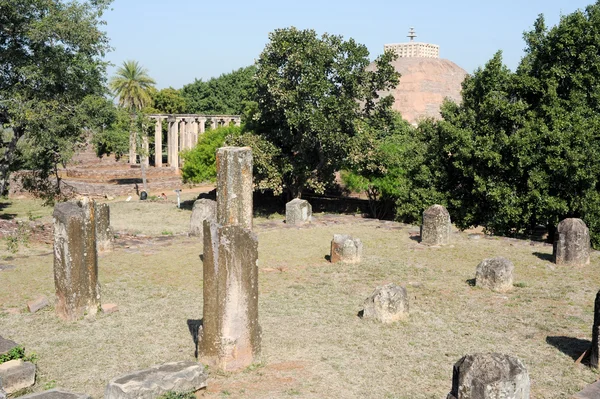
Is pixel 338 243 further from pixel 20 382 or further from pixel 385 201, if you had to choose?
pixel 385 201

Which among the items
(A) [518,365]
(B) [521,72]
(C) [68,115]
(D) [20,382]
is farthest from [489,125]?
(D) [20,382]

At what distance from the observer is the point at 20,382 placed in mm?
8375

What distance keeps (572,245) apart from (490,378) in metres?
10.5

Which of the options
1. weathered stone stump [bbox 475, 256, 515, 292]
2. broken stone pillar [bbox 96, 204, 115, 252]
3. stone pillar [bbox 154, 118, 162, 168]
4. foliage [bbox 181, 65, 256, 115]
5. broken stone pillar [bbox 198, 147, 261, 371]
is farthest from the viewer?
foliage [bbox 181, 65, 256, 115]

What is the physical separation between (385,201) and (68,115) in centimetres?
1659

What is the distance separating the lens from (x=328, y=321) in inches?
452

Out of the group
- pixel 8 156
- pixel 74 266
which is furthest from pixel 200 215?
pixel 74 266

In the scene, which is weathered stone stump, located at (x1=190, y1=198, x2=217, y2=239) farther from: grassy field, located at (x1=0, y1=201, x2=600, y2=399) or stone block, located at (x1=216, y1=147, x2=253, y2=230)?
stone block, located at (x1=216, y1=147, x2=253, y2=230)

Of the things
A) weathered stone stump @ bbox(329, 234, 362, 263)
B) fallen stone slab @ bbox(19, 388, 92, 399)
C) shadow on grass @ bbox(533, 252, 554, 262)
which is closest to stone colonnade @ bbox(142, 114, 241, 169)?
weathered stone stump @ bbox(329, 234, 362, 263)

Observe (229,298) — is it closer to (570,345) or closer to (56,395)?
(56,395)

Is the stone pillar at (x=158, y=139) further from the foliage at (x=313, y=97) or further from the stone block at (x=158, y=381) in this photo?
the stone block at (x=158, y=381)

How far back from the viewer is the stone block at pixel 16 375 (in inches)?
325

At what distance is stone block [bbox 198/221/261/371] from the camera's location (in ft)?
29.1

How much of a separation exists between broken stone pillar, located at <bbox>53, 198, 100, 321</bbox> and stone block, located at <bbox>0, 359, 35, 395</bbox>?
9.37ft
